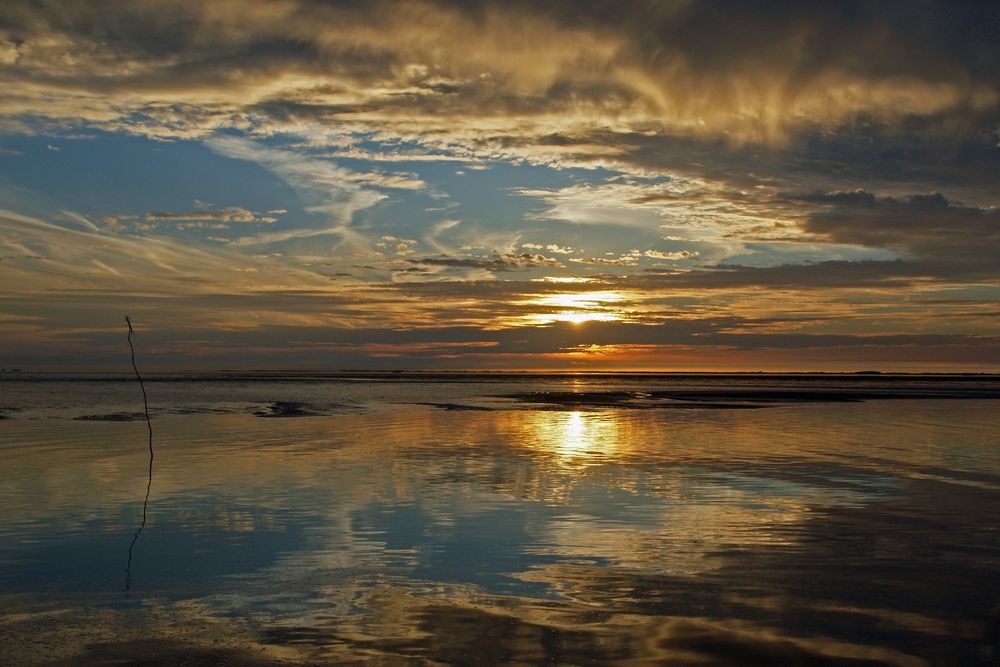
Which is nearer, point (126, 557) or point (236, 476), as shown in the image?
point (126, 557)

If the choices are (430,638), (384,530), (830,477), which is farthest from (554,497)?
(430,638)

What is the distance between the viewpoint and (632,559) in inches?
535

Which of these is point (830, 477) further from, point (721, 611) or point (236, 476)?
point (236, 476)

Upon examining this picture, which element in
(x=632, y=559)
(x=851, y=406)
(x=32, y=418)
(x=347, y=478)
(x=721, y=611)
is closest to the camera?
(x=721, y=611)

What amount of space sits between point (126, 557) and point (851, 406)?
186 feet

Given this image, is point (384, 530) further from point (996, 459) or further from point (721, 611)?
point (996, 459)

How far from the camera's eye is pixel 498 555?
1393cm

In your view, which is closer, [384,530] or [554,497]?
[384,530]

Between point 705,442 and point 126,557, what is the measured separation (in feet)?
81.1

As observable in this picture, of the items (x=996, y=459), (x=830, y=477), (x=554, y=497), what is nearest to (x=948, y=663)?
(x=554, y=497)

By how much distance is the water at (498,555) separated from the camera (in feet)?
31.4

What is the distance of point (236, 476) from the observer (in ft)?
74.0

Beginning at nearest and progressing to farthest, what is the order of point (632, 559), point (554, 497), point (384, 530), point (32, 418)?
point (632, 559), point (384, 530), point (554, 497), point (32, 418)

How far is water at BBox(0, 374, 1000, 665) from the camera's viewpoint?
9.57 m
